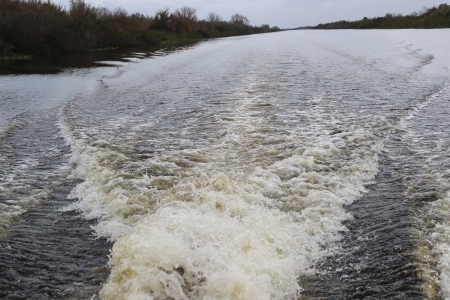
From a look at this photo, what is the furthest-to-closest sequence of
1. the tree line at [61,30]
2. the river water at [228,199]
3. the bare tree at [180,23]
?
the bare tree at [180,23], the tree line at [61,30], the river water at [228,199]

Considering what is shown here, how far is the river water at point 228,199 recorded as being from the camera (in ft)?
10.9

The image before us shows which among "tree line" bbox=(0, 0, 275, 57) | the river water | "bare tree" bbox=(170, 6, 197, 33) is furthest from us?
"bare tree" bbox=(170, 6, 197, 33)

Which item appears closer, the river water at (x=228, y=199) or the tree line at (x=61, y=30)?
the river water at (x=228, y=199)

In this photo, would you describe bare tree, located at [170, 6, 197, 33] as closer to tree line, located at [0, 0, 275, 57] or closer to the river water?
tree line, located at [0, 0, 275, 57]

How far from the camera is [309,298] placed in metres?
3.10

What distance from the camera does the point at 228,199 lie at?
4.76 m

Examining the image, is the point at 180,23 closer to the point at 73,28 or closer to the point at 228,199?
the point at 73,28

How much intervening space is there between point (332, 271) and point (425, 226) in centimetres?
135

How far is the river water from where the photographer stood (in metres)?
3.31

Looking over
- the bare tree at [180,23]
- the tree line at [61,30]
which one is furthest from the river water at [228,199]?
the bare tree at [180,23]

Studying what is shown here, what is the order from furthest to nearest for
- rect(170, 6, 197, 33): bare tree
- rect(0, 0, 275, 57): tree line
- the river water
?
rect(170, 6, 197, 33): bare tree
rect(0, 0, 275, 57): tree line
the river water

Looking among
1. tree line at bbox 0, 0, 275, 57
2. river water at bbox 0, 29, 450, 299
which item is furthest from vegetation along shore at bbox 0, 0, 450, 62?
river water at bbox 0, 29, 450, 299

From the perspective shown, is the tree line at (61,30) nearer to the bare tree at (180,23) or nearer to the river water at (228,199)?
the bare tree at (180,23)

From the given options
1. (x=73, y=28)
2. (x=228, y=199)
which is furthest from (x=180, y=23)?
(x=228, y=199)
